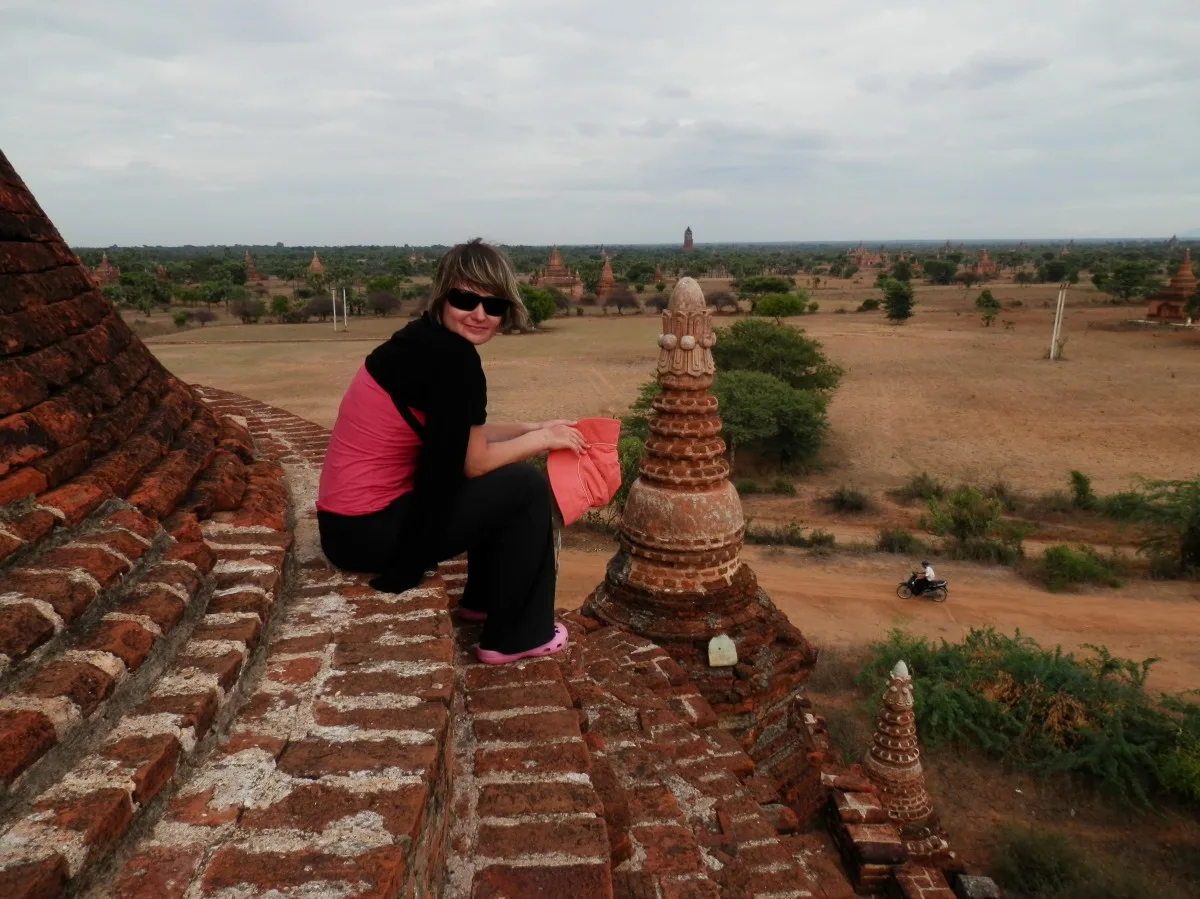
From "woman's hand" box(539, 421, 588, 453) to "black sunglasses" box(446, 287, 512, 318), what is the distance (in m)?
0.44

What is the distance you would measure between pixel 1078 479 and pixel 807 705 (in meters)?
10.9

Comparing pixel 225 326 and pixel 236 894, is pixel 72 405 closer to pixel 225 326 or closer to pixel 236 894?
pixel 236 894

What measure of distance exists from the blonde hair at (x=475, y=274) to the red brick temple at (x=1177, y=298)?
141 ft

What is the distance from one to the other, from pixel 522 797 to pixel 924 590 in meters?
9.34

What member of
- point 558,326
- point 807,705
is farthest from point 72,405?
point 558,326

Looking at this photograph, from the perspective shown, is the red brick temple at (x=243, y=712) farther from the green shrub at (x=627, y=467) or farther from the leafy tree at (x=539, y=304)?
the leafy tree at (x=539, y=304)

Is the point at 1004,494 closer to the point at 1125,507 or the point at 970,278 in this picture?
the point at 1125,507

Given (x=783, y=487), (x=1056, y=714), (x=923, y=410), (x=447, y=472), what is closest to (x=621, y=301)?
(x=923, y=410)

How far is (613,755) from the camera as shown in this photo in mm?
2822

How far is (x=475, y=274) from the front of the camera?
2193 mm

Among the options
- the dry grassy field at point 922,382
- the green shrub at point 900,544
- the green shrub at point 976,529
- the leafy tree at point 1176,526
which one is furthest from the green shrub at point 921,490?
the leafy tree at point 1176,526

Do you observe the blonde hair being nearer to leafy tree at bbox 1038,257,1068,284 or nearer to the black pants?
the black pants

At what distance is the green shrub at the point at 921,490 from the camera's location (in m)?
14.4

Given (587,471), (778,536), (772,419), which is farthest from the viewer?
(772,419)
